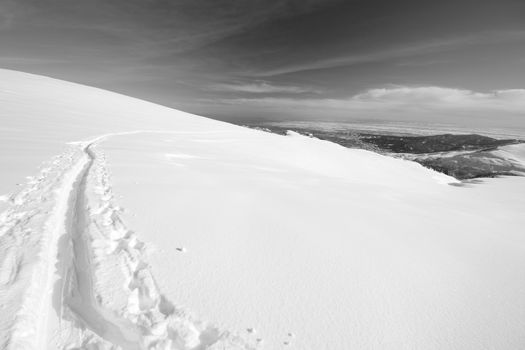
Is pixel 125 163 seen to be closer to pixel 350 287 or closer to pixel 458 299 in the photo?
pixel 350 287

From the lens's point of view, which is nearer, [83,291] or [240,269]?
[83,291]

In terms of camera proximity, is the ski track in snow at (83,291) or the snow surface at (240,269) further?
the snow surface at (240,269)

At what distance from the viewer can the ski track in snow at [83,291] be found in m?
2.05

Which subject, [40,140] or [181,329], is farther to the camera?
[40,140]

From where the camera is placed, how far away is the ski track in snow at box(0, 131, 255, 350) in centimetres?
205

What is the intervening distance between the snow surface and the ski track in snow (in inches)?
0.5

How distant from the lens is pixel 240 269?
119 inches

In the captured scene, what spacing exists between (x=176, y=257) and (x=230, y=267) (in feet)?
2.09

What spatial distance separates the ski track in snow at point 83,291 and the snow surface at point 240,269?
12 millimetres

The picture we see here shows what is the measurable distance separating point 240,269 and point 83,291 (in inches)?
57.9

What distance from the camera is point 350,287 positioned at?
9.21 ft

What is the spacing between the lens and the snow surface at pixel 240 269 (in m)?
2.17

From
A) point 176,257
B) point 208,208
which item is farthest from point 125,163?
point 176,257

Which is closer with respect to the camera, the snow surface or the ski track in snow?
the ski track in snow
